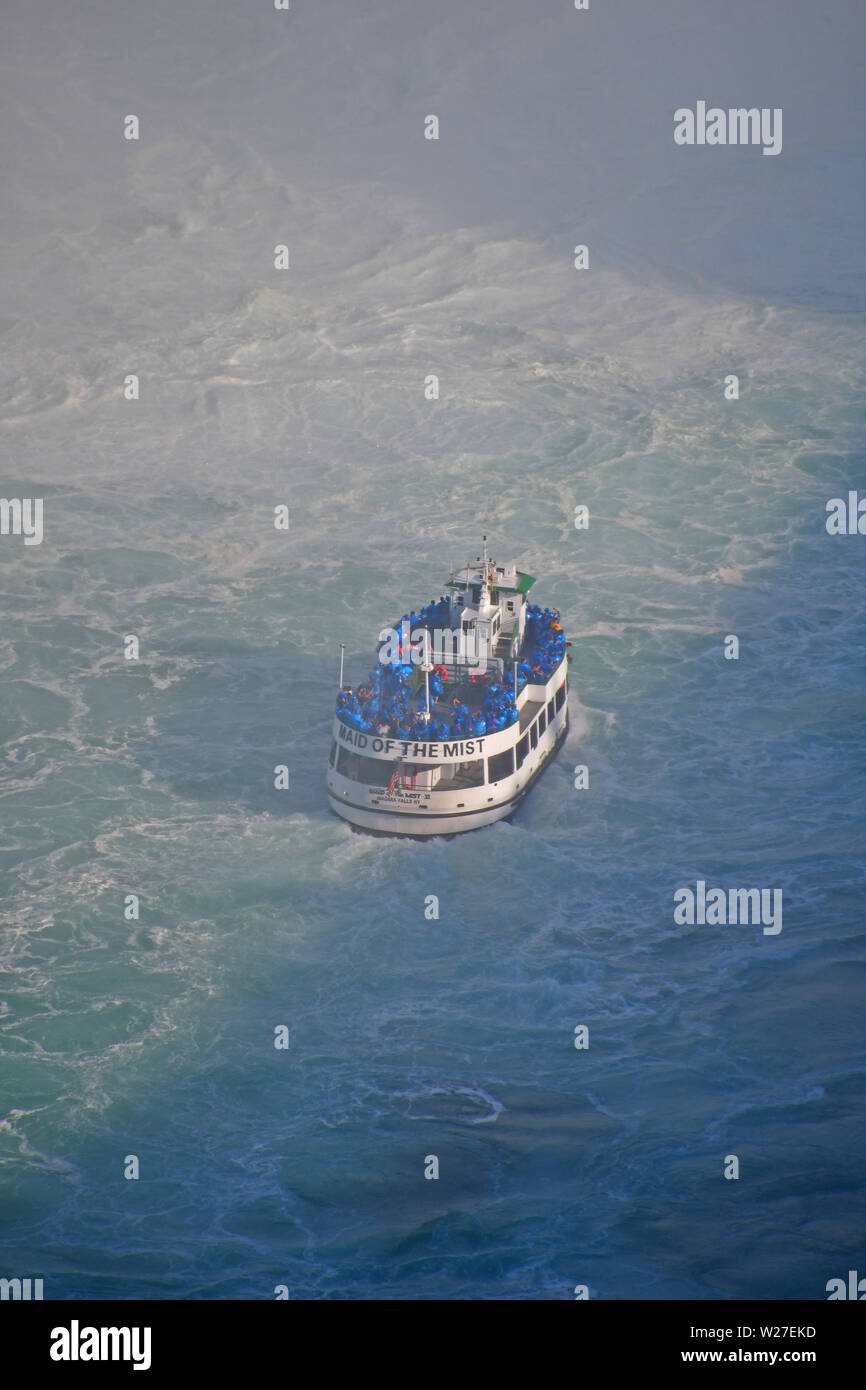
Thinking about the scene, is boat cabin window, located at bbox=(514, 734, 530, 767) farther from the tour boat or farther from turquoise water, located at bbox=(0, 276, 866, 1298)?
turquoise water, located at bbox=(0, 276, 866, 1298)

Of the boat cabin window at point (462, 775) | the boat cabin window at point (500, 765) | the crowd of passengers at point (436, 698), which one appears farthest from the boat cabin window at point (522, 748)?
the boat cabin window at point (462, 775)

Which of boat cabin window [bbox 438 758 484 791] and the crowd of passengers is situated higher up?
the crowd of passengers

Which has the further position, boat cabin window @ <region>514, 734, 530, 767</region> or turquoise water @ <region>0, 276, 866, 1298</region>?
boat cabin window @ <region>514, 734, 530, 767</region>

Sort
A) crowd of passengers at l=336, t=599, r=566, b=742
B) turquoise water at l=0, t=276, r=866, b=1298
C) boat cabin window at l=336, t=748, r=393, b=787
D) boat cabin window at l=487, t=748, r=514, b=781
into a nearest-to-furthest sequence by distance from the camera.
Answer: turquoise water at l=0, t=276, r=866, b=1298
crowd of passengers at l=336, t=599, r=566, b=742
boat cabin window at l=487, t=748, r=514, b=781
boat cabin window at l=336, t=748, r=393, b=787

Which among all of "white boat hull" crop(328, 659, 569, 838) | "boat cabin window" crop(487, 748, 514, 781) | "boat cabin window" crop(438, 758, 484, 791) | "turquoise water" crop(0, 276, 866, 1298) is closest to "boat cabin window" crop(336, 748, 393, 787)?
"white boat hull" crop(328, 659, 569, 838)

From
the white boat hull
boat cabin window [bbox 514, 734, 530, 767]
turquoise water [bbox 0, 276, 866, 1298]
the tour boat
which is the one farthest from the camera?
boat cabin window [bbox 514, 734, 530, 767]

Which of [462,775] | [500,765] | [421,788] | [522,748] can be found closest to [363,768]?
[421,788]
